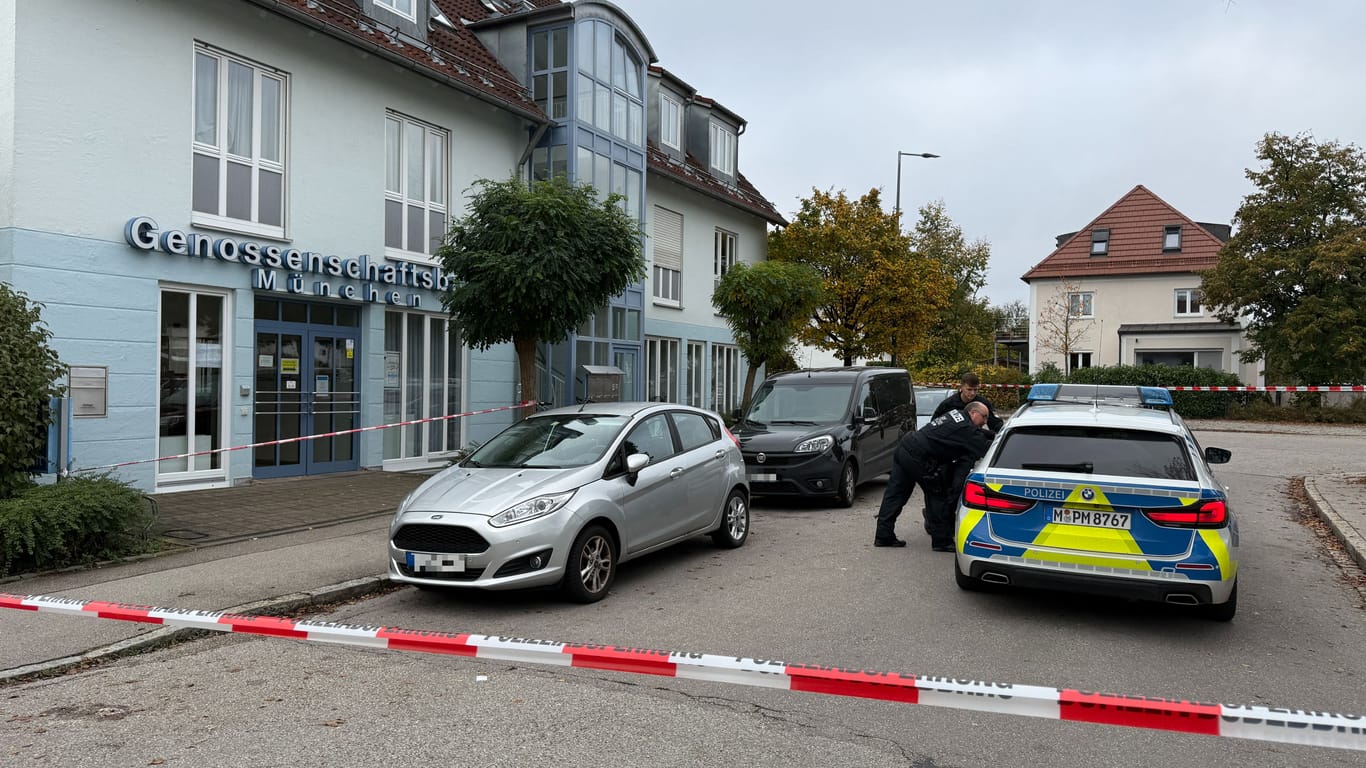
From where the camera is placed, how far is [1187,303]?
42438 mm

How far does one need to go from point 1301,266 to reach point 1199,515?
33.3 meters

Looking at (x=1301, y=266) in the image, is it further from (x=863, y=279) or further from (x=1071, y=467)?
(x=1071, y=467)

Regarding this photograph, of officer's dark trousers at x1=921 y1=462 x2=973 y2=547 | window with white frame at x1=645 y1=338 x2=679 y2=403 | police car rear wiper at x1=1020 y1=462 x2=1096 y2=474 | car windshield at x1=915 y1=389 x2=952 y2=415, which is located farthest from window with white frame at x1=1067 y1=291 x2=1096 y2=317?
police car rear wiper at x1=1020 y1=462 x2=1096 y2=474

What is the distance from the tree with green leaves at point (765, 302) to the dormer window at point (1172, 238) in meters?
28.9

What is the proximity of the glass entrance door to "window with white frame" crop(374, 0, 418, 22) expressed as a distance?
523 centimetres

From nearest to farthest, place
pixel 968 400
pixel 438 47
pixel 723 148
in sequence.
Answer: pixel 968 400
pixel 438 47
pixel 723 148

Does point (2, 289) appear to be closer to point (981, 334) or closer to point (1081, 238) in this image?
point (1081, 238)

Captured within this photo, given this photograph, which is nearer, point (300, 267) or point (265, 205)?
point (265, 205)

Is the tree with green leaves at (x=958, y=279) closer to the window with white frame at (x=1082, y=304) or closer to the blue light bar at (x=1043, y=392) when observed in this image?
the window with white frame at (x=1082, y=304)

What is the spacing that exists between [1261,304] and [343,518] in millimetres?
34861

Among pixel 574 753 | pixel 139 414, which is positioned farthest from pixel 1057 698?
pixel 139 414

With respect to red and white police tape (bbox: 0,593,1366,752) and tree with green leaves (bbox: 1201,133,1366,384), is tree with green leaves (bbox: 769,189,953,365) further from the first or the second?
red and white police tape (bbox: 0,593,1366,752)

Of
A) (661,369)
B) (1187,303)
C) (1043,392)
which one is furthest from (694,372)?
(1187,303)

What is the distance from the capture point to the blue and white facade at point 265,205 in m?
10.5
